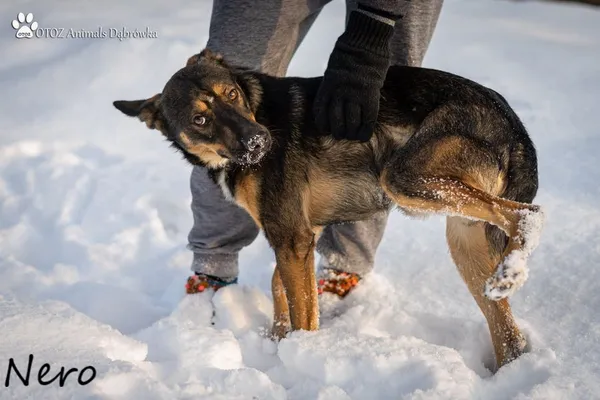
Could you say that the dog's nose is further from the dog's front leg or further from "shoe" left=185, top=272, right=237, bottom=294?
"shoe" left=185, top=272, right=237, bottom=294

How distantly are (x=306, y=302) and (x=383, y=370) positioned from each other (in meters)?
0.66

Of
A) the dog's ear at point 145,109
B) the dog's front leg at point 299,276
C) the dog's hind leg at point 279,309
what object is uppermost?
the dog's ear at point 145,109

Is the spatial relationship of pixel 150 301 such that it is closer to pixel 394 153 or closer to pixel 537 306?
pixel 394 153

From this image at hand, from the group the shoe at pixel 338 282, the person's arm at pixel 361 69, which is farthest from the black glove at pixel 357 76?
the shoe at pixel 338 282

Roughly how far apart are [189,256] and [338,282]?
3.18 ft

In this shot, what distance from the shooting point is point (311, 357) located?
253cm

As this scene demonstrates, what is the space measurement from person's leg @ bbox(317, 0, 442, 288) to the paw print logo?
159 inches

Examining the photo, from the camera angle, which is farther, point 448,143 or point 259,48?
point 259,48

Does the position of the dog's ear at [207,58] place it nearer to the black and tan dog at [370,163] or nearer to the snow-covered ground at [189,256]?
the black and tan dog at [370,163]

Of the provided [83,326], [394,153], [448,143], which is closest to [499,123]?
[448,143]

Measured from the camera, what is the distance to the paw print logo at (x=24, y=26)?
6.25 metres

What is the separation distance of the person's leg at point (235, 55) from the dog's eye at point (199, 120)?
537mm

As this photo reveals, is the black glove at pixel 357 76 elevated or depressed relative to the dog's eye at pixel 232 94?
elevated

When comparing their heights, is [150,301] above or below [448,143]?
below
